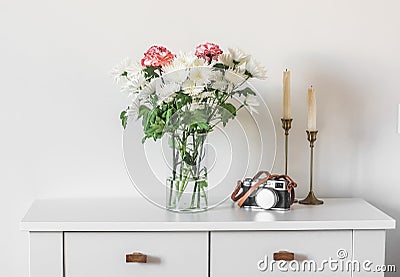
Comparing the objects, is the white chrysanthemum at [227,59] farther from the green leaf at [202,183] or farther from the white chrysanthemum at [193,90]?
the green leaf at [202,183]

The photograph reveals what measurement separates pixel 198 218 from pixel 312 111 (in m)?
0.55

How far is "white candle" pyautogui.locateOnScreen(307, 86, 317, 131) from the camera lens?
220 centimetres

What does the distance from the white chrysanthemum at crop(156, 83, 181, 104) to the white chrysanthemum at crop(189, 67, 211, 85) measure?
5cm

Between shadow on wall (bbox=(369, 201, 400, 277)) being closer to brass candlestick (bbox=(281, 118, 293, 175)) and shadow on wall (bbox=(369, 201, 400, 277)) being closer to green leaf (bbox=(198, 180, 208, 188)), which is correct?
brass candlestick (bbox=(281, 118, 293, 175))

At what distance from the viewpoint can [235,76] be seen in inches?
79.1

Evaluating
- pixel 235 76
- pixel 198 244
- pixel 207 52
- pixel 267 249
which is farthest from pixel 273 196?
pixel 207 52

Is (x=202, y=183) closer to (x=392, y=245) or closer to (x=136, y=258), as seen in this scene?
(x=136, y=258)

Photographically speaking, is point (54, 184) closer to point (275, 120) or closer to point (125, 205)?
point (125, 205)

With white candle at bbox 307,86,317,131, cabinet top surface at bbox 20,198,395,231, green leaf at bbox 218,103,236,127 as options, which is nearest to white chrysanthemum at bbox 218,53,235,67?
green leaf at bbox 218,103,236,127

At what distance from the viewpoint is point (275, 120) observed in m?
2.33

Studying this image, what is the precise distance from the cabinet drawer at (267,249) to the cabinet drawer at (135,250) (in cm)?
5

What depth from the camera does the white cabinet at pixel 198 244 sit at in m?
1.93

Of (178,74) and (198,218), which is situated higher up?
(178,74)

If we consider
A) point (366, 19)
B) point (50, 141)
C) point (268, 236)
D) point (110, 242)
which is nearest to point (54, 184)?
point (50, 141)
